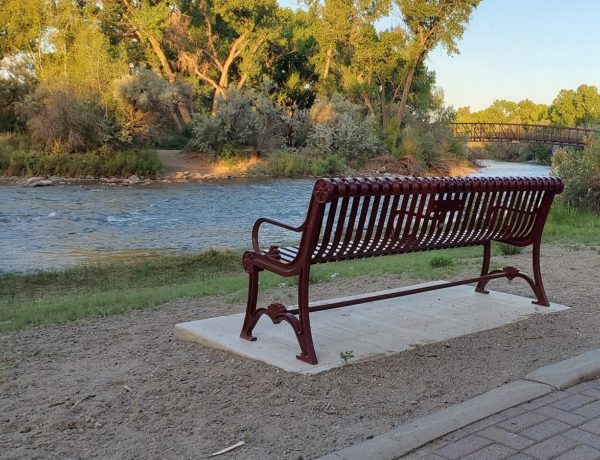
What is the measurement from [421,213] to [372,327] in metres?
1.07

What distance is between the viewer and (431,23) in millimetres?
54688

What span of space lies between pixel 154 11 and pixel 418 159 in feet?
70.1

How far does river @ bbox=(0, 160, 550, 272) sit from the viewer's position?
15422 millimetres

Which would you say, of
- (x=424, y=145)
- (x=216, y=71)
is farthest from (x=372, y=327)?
(x=216, y=71)

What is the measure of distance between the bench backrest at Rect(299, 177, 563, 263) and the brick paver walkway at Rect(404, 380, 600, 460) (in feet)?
5.52

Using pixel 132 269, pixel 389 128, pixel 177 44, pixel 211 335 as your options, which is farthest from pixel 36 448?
pixel 177 44

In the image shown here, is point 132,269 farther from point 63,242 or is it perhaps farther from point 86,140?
point 86,140

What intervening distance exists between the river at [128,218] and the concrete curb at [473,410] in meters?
10.4

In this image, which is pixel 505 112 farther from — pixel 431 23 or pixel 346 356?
pixel 346 356

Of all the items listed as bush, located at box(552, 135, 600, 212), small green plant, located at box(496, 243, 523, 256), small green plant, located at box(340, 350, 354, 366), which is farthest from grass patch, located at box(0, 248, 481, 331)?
bush, located at box(552, 135, 600, 212)

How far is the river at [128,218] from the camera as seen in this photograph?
1542 cm

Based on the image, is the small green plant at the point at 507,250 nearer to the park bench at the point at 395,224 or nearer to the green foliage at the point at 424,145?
the park bench at the point at 395,224

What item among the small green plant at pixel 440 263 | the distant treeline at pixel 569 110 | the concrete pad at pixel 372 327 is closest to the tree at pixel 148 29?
the small green plant at pixel 440 263

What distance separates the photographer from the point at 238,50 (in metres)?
52.8
